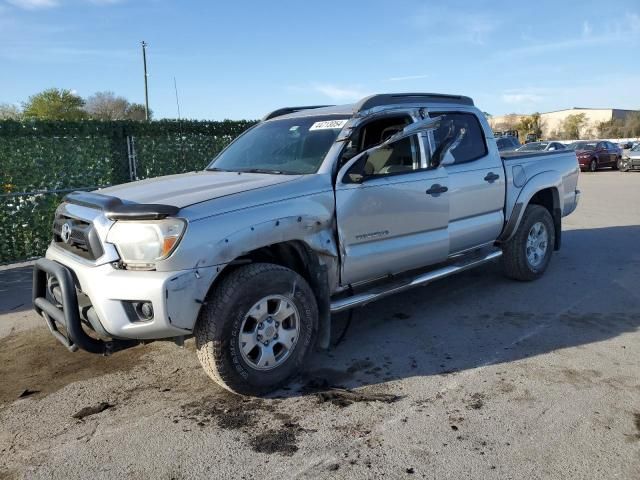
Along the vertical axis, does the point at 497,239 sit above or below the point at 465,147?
below

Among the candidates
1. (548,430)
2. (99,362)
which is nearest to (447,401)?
(548,430)

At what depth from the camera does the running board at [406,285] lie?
408cm

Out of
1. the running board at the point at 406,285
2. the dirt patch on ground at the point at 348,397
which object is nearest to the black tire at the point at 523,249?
the running board at the point at 406,285

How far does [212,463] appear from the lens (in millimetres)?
2896

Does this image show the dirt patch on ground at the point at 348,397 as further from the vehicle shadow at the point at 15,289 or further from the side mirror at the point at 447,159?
the vehicle shadow at the point at 15,289

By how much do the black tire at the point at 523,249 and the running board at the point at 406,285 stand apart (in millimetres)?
351

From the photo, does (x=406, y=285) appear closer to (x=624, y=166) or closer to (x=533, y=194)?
(x=533, y=194)

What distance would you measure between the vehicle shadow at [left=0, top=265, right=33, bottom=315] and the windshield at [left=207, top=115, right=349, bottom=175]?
2891 millimetres

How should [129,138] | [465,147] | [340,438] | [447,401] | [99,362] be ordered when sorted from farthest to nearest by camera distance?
[129,138] < [465,147] < [99,362] < [447,401] < [340,438]

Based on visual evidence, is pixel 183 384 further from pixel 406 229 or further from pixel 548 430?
pixel 548 430

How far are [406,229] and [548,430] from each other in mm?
1916

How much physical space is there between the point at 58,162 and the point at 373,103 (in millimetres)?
6017

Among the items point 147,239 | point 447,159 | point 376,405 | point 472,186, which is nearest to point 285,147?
point 447,159

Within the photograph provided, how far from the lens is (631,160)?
2569cm
